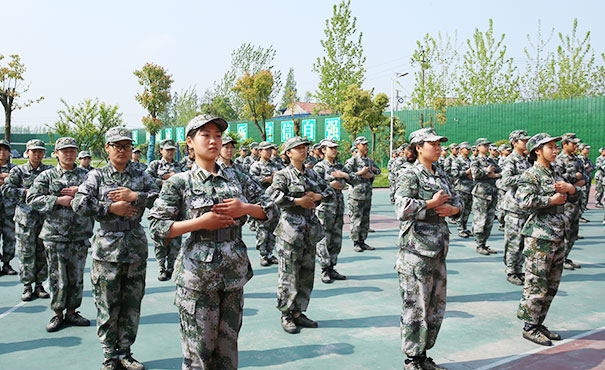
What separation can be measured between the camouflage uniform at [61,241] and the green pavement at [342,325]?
39 cm

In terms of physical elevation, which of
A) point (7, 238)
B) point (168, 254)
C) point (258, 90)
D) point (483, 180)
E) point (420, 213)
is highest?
point (258, 90)

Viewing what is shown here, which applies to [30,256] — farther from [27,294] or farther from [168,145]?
A: [168,145]

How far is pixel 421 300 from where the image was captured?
4090mm

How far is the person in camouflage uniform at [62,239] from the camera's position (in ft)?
16.9

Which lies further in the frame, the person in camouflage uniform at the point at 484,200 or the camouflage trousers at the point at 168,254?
the person in camouflage uniform at the point at 484,200

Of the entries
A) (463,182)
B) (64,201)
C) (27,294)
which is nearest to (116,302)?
(64,201)

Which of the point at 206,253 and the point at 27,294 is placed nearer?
the point at 206,253

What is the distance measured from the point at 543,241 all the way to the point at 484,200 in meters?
4.53

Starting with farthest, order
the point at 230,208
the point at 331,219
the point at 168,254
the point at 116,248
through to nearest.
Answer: the point at 331,219
the point at 168,254
the point at 116,248
the point at 230,208

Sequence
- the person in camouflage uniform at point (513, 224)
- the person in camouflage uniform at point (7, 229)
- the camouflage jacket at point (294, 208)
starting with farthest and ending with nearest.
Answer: the person in camouflage uniform at point (7, 229) < the person in camouflage uniform at point (513, 224) < the camouflage jacket at point (294, 208)

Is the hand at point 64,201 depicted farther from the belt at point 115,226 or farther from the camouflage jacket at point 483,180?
the camouflage jacket at point 483,180

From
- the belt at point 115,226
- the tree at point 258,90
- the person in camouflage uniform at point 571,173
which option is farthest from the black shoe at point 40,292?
the tree at point 258,90

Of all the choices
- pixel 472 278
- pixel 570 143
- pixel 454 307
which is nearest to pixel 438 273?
pixel 454 307

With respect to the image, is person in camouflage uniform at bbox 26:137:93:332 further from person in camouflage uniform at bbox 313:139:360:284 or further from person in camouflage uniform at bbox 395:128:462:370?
person in camouflage uniform at bbox 395:128:462:370
